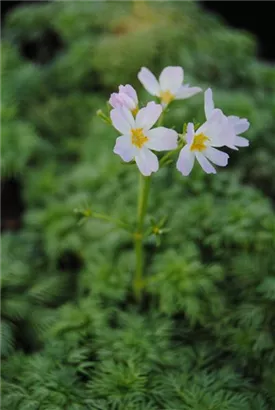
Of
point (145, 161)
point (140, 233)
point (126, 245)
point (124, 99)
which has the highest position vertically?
point (124, 99)

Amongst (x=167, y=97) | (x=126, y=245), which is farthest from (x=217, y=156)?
(x=126, y=245)

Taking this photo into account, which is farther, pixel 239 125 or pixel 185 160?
pixel 239 125

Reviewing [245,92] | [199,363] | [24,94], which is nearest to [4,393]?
[199,363]

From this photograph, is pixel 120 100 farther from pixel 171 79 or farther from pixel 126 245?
pixel 126 245

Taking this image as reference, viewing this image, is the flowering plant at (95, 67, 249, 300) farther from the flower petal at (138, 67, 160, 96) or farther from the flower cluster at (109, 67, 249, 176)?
the flower petal at (138, 67, 160, 96)

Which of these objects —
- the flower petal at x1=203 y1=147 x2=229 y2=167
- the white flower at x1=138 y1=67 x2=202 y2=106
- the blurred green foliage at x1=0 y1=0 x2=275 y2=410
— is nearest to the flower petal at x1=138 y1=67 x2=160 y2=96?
the white flower at x1=138 y1=67 x2=202 y2=106

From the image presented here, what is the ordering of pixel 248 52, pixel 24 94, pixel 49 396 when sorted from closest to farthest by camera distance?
pixel 49 396, pixel 24 94, pixel 248 52

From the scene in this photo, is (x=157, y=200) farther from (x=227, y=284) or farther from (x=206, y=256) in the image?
(x=227, y=284)

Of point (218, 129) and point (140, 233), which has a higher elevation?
point (218, 129)
